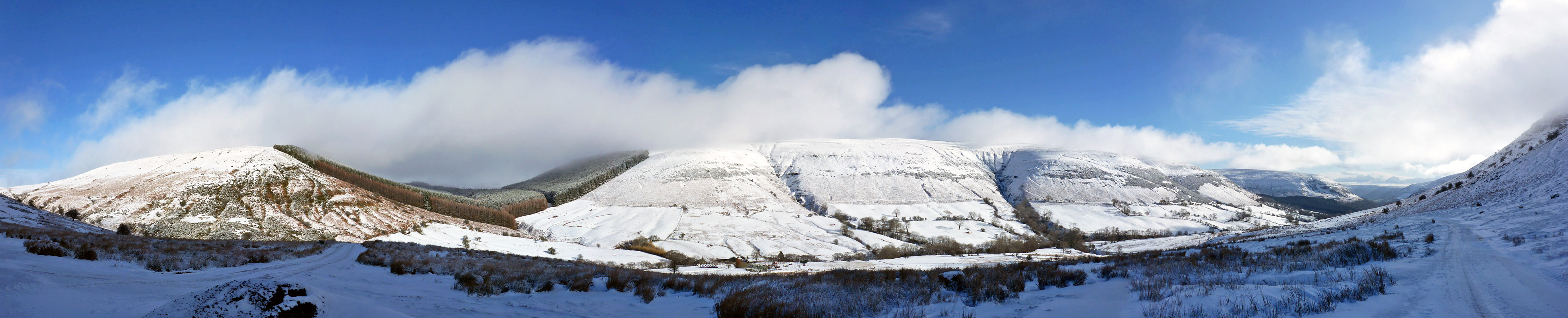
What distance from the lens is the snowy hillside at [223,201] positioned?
6159 cm

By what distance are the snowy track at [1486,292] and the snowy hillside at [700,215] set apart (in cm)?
6458

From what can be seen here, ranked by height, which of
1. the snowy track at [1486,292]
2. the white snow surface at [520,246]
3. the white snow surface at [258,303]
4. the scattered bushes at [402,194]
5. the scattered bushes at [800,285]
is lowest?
the white snow surface at [520,246]

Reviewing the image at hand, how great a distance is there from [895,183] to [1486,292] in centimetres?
14445

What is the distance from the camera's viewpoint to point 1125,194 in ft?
438

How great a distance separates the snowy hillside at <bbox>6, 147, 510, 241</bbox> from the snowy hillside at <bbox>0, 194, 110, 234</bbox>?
21.2ft

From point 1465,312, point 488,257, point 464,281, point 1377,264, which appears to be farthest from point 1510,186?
point 488,257

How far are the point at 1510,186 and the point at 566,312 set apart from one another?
44720mm

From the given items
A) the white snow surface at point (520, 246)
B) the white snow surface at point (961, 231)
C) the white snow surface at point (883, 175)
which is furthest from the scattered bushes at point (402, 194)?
the white snow surface at point (961, 231)

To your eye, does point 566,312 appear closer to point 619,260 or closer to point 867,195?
point 619,260

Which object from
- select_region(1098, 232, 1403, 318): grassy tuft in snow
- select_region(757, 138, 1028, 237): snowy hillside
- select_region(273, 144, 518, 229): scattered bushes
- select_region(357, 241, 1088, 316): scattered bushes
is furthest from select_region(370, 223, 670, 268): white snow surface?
select_region(757, 138, 1028, 237): snowy hillside

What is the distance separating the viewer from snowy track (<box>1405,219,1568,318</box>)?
6055 millimetres

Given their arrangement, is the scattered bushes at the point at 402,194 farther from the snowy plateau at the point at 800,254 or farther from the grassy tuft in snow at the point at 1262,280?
the grassy tuft in snow at the point at 1262,280

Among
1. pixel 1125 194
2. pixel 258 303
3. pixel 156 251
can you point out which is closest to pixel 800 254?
pixel 156 251

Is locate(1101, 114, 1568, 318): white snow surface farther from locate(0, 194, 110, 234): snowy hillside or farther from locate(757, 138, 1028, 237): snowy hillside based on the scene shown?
locate(757, 138, 1028, 237): snowy hillside
